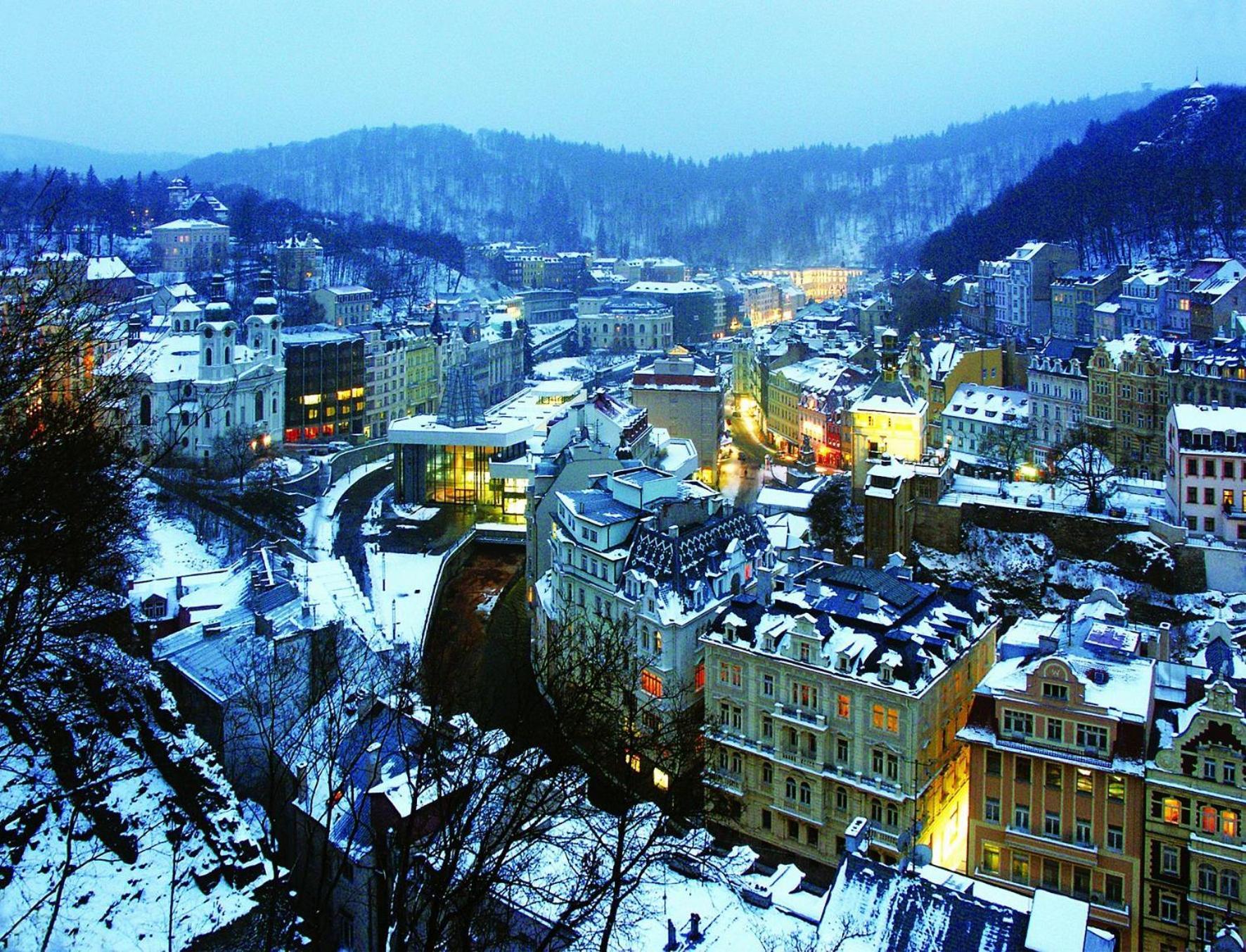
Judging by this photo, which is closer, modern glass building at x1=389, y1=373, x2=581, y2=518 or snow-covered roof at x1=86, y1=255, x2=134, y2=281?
modern glass building at x1=389, y1=373, x2=581, y2=518

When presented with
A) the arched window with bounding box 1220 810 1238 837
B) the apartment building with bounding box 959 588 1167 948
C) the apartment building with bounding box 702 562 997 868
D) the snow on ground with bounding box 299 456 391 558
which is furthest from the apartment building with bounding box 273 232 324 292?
the arched window with bounding box 1220 810 1238 837

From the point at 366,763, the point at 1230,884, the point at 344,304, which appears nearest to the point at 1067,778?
the point at 1230,884

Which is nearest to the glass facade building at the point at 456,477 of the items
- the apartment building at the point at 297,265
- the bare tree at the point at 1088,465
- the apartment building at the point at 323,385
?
the apartment building at the point at 323,385

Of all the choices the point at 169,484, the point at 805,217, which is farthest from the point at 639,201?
the point at 169,484

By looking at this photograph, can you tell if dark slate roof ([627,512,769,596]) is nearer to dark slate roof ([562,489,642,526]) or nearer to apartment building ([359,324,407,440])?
dark slate roof ([562,489,642,526])

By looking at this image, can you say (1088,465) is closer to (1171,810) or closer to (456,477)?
(1171,810)

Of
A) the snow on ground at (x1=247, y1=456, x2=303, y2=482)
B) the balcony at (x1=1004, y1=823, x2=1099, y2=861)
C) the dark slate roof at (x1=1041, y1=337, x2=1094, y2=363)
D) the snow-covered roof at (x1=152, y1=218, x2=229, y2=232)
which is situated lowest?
the balcony at (x1=1004, y1=823, x2=1099, y2=861)

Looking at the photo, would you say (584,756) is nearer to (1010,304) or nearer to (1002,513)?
(1002,513)
